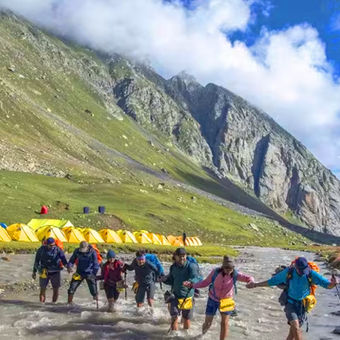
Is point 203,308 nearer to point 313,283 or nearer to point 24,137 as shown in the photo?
point 313,283

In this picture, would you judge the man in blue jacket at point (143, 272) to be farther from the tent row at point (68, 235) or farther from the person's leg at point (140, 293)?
the tent row at point (68, 235)

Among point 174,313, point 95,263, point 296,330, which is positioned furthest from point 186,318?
point 95,263

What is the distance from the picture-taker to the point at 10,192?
78.2 meters

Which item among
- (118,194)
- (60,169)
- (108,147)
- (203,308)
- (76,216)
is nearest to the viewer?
(203,308)

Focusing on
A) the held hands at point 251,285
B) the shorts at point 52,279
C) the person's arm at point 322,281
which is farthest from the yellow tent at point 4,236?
the person's arm at point 322,281

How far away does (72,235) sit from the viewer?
2251 inches

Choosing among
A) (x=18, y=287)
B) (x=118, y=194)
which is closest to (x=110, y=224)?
(x=118, y=194)

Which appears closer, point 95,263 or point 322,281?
point 322,281

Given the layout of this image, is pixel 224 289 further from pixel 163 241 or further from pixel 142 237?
pixel 163 241

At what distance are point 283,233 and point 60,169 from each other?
9250 centimetres

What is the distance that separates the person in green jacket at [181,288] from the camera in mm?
17344

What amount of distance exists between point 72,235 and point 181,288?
41.9 metres

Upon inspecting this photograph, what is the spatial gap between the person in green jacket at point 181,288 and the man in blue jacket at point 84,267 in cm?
518

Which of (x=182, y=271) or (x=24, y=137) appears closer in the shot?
(x=182, y=271)
